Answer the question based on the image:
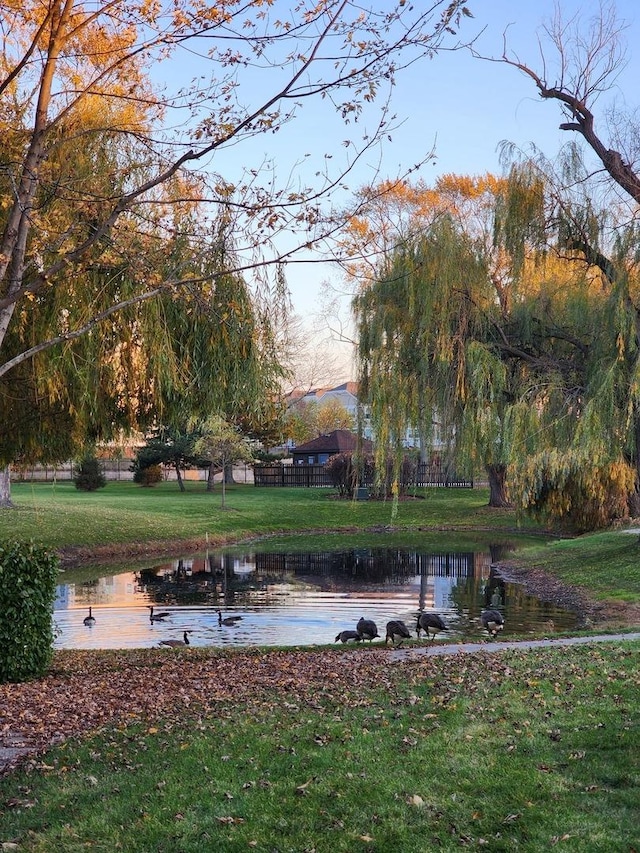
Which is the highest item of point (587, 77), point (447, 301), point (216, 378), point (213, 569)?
point (587, 77)

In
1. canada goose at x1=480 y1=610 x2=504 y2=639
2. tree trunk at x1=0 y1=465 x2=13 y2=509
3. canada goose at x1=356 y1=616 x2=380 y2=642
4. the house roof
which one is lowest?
canada goose at x1=480 y1=610 x2=504 y2=639

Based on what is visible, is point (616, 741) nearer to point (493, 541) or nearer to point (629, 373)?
point (629, 373)

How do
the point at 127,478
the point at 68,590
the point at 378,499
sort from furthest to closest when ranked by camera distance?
1. the point at 127,478
2. the point at 378,499
3. the point at 68,590

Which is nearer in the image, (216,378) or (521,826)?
(521,826)

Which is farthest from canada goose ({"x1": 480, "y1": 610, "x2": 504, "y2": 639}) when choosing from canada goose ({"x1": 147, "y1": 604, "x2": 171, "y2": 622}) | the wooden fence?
the wooden fence

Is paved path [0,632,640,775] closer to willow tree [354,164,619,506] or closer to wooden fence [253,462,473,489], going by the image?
willow tree [354,164,619,506]

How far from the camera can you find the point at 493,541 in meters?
36.5

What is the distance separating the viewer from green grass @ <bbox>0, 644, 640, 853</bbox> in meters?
5.18

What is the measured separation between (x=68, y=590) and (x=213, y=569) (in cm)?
611

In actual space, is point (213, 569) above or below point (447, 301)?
below

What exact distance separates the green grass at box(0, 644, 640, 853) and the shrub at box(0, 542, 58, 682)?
355 cm

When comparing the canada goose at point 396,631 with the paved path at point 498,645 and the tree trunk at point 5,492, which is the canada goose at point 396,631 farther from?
the tree trunk at point 5,492

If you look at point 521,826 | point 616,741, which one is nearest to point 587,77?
point 616,741

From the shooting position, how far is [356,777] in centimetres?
596
